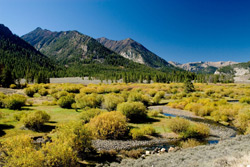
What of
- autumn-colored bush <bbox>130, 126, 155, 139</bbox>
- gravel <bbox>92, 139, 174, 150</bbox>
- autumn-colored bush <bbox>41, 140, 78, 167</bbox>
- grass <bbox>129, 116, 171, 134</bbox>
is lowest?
gravel <bbox>92, 139, 174, 150</bbox>

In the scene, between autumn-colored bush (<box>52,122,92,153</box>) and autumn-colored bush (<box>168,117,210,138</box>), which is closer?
autumn-colored bush (<box>52,122,92,153</box>)

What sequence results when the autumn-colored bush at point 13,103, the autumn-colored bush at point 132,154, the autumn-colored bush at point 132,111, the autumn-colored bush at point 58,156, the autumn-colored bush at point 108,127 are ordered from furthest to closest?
the autumn-colored bush at point 13,103, the autumn-colored bush at point 132,111, the autumn-colored bush at point 108,127, the autumn-colored bush at point 132,154, the autumn-colored bush at point 58,156

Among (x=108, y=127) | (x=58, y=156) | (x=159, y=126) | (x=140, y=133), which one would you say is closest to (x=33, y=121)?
(x=108, y=127)

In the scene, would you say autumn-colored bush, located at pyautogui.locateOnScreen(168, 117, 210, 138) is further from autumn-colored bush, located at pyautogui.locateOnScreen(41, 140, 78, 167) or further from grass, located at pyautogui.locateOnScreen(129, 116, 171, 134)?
autumn-colored bush, located at pyautogui.locateOnScreen(41, 140, 78, 167)

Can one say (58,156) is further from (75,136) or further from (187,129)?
(187,129)

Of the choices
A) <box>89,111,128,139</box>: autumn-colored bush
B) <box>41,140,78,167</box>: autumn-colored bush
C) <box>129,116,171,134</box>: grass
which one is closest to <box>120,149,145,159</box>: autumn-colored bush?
<box>89,111,128,139</box>: autumn-colored bush

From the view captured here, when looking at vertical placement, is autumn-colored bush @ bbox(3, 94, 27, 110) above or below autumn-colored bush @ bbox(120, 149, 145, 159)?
above

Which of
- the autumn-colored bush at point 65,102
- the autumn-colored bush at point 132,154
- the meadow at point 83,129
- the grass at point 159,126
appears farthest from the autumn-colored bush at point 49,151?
the autumn-colored bush at point 65,102

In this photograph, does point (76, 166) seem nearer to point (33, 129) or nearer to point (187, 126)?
point (33, 129)

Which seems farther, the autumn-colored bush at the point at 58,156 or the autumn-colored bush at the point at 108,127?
the autumn-colored bush at the point at 108,127

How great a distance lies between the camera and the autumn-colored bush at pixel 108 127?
48.6 feet

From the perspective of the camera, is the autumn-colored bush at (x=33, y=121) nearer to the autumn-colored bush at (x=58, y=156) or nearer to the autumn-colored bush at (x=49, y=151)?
the autumn-colored bush at (x=49, y=151)

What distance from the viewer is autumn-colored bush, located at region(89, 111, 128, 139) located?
14.8m

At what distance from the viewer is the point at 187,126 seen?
16.6 meters
